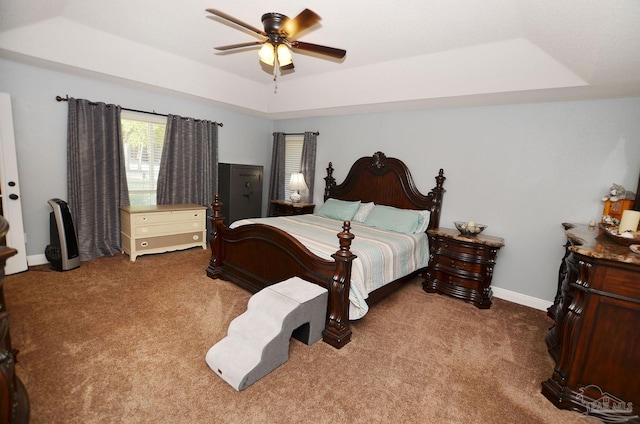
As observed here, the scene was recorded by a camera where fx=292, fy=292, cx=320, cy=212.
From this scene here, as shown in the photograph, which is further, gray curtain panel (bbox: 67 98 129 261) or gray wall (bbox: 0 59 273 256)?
gray curtain panel (bbox: 67 98 129 261)

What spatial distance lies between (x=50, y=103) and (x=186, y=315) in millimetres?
3091

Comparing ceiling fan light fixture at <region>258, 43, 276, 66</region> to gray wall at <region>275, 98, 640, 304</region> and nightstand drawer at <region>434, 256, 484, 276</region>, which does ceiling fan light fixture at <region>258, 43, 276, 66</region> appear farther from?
nightstand drawer at <region>434, 256, 484, 276</region>

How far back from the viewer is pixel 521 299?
3.38 m

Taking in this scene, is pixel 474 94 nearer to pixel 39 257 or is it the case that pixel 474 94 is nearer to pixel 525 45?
pixel 525 45

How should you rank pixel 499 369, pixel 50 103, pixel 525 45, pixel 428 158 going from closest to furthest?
pixel 499 369
pixel 525 45
pixel 50 103
pixel 428 158

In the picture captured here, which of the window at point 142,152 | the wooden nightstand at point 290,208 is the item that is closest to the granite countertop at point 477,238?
the wooden nightstand at point 290,208

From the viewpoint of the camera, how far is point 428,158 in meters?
3.96

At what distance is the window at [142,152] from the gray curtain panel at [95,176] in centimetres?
22

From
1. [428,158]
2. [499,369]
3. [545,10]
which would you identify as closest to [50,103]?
[428,158]

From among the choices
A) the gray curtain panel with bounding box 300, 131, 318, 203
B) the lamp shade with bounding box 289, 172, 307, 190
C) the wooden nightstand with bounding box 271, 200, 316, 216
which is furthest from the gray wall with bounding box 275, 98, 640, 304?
the wooden nightstand with bounding box 271, 200, 316, 216

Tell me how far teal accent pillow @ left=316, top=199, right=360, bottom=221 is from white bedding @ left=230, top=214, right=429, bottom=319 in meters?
0.23

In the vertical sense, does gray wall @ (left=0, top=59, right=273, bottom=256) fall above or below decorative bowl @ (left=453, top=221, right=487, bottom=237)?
above

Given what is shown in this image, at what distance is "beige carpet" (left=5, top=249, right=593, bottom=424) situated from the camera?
1.69m

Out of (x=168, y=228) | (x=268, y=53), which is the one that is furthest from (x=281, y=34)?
(x=168, y=228)
